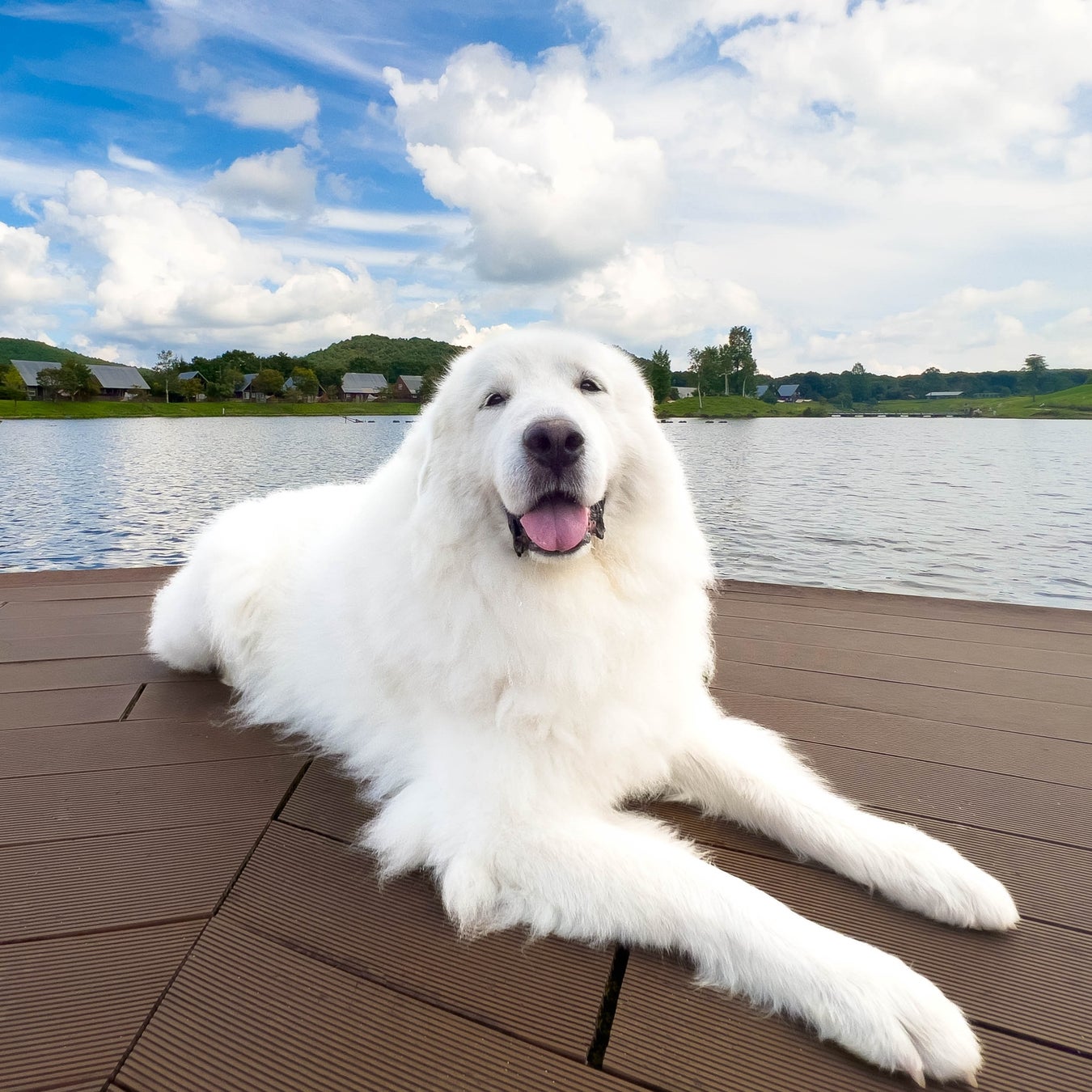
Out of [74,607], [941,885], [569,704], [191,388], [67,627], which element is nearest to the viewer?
[941,885]

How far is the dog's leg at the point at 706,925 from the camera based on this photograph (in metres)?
1.29

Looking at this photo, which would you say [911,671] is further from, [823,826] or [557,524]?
[557,524]

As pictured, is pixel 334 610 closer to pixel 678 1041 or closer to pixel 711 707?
pixel 711 707

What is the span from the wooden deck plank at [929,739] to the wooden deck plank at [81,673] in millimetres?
2571

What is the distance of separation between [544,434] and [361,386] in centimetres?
5177

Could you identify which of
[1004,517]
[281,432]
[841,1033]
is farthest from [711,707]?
[281,432]

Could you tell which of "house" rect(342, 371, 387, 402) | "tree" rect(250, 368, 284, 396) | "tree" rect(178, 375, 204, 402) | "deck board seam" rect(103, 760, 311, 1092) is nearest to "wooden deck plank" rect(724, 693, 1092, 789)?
"deck board seam" rect(103, 760, 311, 1092)

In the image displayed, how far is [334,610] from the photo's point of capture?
2.36 m

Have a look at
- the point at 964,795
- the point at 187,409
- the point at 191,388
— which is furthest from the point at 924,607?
the point at 191,388

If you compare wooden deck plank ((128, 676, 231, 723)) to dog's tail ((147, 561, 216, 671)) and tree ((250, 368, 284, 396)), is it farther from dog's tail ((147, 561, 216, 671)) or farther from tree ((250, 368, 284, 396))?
tree ((250, 368, 284, 396))

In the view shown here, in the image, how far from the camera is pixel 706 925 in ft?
4.80

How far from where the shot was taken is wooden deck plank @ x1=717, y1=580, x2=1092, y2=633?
13.0 feet

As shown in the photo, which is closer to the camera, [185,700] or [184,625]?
[185,700]

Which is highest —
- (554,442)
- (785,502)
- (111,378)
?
(111,378)
